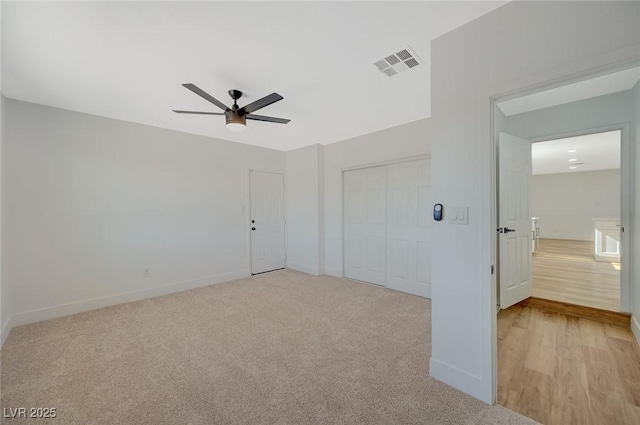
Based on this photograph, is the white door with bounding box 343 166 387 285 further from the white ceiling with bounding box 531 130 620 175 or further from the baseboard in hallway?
the white ceiling with bounding box 531 130 620 175

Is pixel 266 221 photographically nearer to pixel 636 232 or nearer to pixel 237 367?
pixel 237 367

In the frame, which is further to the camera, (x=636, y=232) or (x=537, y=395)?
(x=636, y=232)

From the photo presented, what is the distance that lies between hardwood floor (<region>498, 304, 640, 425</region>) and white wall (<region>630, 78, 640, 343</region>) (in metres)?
0.20

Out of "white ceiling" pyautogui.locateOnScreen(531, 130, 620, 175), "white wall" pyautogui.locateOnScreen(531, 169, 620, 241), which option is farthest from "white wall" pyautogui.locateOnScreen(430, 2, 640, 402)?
"white wall" pyautogui.locateOnScreen(531, 169, 620, 241)

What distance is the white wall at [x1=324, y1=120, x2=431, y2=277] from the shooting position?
374 centimetres

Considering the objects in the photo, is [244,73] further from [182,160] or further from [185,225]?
[185,225]

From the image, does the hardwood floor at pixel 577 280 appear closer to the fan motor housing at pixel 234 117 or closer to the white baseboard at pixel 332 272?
the white baseboard at pixel 332 272

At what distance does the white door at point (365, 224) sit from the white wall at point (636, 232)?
2654 mm

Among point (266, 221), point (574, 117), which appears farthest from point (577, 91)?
point (266, 221)

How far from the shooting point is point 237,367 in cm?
207

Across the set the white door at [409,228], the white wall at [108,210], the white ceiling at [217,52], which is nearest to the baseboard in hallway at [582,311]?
the white door at [409,228]

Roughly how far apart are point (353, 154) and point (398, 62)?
2.35 m

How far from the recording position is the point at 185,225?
4.11 metres

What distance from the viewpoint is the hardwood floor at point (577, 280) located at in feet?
10.6
